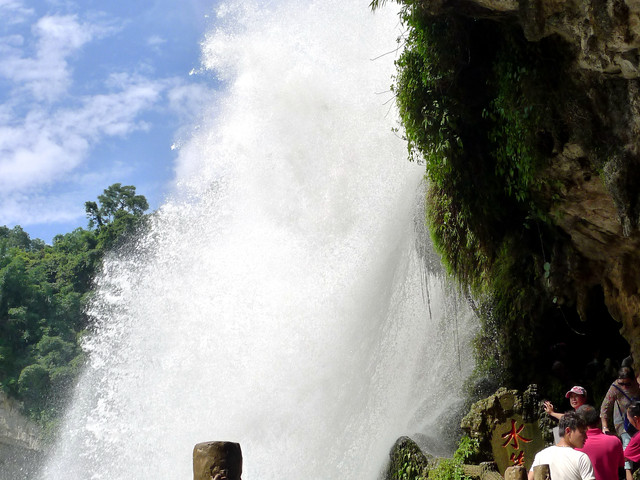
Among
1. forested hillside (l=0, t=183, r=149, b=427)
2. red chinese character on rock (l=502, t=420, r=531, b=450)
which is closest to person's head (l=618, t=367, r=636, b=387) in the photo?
red chinese character on rock (l=502, t=420, r=531, b=450)

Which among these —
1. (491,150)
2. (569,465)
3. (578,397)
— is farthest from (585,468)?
(491,150)

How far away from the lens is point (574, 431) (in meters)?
4.07

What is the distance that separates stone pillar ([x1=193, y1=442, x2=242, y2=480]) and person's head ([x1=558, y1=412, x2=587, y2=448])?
2210 mm

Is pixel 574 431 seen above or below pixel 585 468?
above

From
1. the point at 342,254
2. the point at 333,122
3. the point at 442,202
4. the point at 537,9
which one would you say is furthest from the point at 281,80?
the point at 537,9

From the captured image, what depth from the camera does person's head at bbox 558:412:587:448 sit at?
406cm

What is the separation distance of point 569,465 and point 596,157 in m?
3.40

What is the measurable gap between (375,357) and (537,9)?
227 inches

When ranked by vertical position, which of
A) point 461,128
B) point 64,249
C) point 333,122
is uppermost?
point 64,249

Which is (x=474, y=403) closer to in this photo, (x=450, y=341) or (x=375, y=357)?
(x=450, y=341)

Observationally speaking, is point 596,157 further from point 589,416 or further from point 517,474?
point 517,474

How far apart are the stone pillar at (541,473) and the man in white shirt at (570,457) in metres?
0.04

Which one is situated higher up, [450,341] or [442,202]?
[442,202]

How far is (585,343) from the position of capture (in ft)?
29.2
